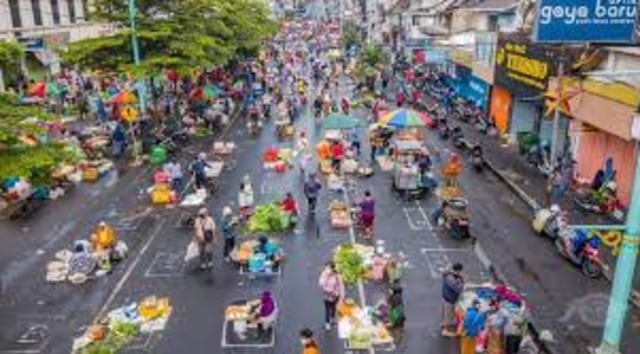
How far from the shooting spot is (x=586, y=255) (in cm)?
1925

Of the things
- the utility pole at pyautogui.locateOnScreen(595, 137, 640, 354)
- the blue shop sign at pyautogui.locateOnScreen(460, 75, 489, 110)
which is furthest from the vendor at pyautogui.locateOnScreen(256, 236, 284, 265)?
the blue shop sign at pyautogui.locateOnScreen(460, 75, 489, 110)

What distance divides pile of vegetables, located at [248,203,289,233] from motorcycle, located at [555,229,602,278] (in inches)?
352

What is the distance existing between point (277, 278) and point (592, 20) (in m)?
10.5

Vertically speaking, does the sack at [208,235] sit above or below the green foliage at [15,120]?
below

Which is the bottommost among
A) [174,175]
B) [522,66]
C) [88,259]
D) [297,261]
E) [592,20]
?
[297,261]

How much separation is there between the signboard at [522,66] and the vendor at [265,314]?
61.6 ft

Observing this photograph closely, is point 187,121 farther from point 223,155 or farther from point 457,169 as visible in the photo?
point 457,169

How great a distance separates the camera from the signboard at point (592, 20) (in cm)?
1334

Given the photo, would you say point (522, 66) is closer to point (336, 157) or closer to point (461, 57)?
point (336, 157)

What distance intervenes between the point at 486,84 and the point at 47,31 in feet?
124

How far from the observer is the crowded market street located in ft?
51.9

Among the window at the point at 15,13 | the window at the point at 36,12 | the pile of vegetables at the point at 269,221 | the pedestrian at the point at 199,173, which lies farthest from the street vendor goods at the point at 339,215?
the window at the point at 36,12

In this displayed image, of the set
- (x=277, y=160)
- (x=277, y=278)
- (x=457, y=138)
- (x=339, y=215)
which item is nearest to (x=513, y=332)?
(x=277, y=278)

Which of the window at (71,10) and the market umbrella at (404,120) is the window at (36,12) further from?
the market umbrella at (404,120)
